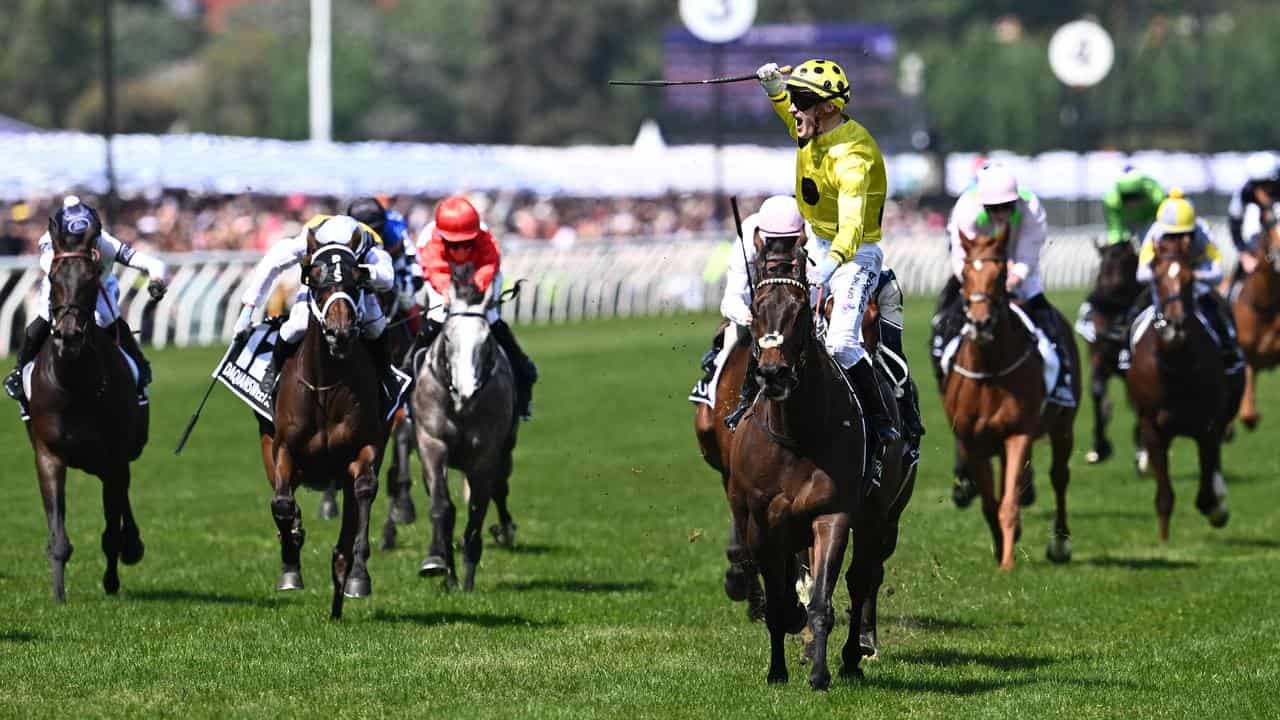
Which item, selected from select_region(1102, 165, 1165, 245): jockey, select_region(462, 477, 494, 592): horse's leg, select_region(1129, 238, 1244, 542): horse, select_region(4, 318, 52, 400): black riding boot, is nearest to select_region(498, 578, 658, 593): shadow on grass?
select_region(462, 477, 494, 592): horse's leg

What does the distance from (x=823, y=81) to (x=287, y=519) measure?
366 centimetres

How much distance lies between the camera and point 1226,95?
88.2 metres

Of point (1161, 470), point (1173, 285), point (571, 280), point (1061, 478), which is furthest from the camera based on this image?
point (571, 280)

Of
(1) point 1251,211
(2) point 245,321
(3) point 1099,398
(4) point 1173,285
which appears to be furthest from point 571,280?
(2) point 245,321

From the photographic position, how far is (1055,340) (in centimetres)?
1488

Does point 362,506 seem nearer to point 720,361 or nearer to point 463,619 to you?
point 463,619

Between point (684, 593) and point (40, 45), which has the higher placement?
point (40, 45)

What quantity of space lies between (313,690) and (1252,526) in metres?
9.15

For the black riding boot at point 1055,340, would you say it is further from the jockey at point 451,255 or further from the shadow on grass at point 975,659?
the shadow on grass at point 975,659

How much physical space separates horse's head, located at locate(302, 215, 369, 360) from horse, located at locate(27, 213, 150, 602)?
3.99 ft

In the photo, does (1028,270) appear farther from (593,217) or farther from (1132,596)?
(593,217)

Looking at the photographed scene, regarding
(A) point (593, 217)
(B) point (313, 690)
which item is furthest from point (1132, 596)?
(A) point (593, 217)

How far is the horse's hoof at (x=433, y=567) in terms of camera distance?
42.0ft

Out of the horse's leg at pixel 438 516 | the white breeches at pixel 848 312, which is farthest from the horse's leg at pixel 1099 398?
the white breeches at pixel 848 312
